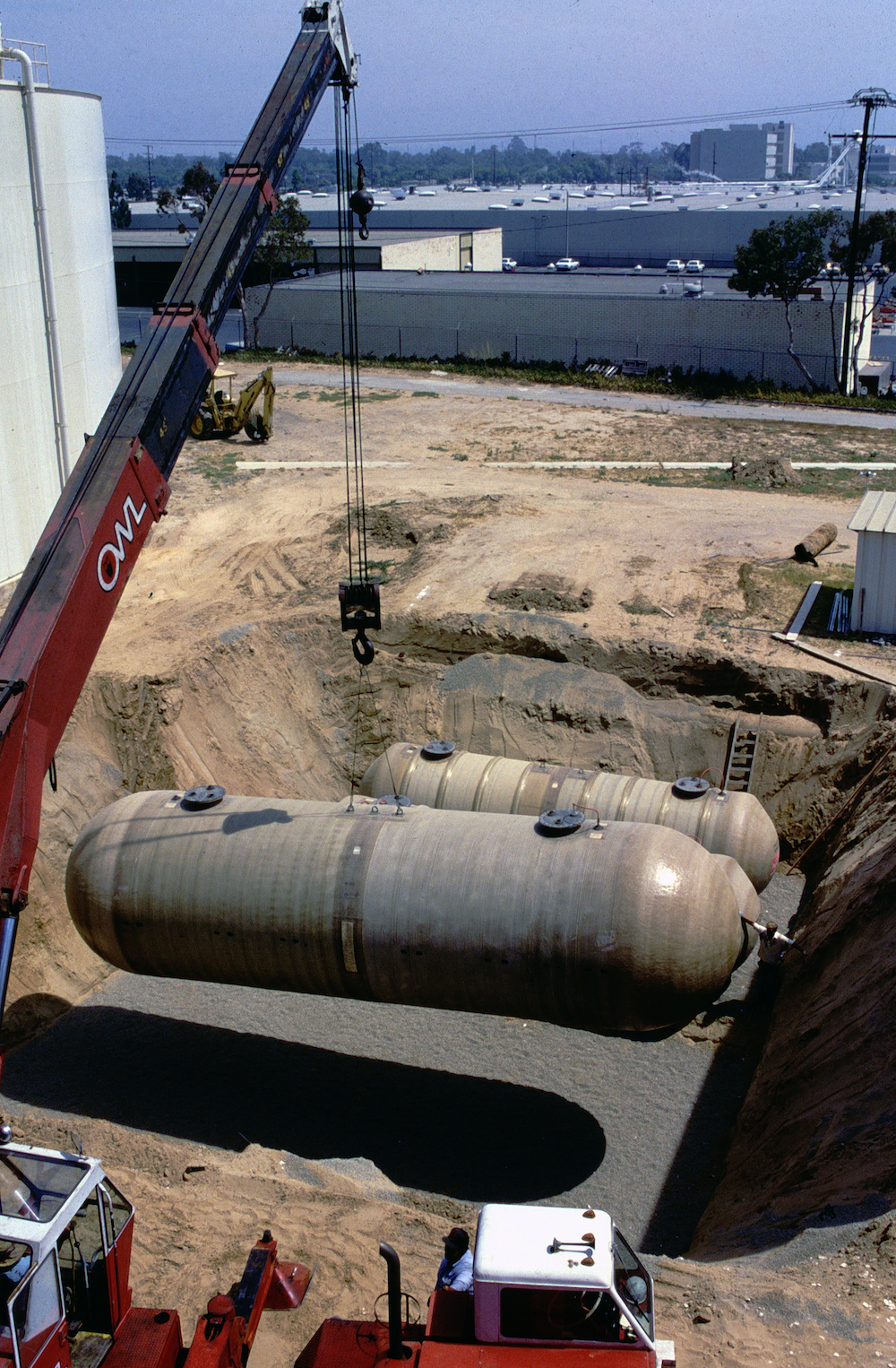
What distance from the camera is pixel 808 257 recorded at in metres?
42.6

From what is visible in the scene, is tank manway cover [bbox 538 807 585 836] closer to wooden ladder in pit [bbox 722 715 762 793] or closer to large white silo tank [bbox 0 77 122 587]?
wooden ladder in pit [bbox 722 715 762 793]

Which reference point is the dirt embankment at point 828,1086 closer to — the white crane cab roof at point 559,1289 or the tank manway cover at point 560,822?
the white crane cab roof at point 559,1289

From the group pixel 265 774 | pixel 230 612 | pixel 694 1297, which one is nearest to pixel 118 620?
pixel 230 612

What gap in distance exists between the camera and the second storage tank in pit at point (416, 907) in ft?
37.6

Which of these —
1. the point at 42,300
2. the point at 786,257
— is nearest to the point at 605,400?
the point at 786,257

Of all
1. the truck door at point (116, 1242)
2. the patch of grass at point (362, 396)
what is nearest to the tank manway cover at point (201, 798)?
the truck door at point (116, 1242)

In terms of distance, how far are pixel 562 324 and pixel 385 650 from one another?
33181 millimetres

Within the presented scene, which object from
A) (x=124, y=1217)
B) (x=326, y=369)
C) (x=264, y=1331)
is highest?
(x=326, y=369)

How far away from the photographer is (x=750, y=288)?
1730 inches

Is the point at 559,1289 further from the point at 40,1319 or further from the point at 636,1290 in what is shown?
the point at 40,1319

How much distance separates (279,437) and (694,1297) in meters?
30.8

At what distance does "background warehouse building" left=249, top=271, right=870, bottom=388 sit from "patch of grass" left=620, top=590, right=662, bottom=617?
2770 centimetres

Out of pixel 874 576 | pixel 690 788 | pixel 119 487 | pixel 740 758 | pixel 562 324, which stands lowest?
pixel 740 758

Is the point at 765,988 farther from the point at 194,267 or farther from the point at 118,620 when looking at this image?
the point at 118,620
